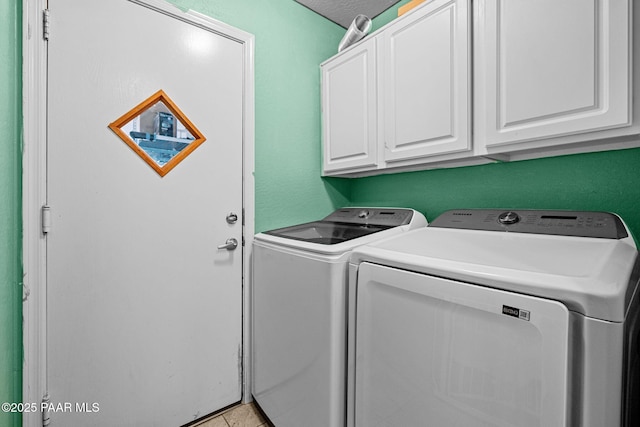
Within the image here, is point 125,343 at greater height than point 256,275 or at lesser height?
lesser

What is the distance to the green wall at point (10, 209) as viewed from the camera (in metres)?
1.05

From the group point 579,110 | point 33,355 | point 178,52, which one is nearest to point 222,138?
point 178,52

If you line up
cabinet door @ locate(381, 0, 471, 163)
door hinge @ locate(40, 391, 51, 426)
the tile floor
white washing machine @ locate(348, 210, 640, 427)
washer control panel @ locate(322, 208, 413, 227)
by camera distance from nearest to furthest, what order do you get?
1. white washing machine @ locate(348, 210, 640, 427)
2. door hinge @ locate(40, 391, 51, 426)
3. cabinet door @ locate(381, 0, 471, 163)
4. the tile floor
5. washer control panel @ locate(322, 208, 413, 227)

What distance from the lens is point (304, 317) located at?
1206 mm

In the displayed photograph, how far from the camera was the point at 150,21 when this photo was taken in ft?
4.35

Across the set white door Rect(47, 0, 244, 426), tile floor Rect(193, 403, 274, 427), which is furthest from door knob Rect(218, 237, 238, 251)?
tile floor Rect(193, 403, 274, 427)

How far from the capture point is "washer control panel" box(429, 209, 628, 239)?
1.00m

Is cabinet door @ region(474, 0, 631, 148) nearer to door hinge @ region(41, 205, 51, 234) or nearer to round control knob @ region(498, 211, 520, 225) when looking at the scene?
round control knob @ region(498, 211, 520, 225)

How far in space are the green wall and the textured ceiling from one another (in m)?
1.54

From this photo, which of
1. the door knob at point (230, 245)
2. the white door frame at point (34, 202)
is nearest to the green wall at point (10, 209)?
the white door frame at point (34, 202)

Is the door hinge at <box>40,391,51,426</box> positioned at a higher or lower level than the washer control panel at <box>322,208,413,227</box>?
lower

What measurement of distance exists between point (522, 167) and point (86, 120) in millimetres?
2038

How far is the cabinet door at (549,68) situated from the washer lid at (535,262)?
41 centimetres

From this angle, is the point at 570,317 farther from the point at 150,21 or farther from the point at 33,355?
the point at 150,21
